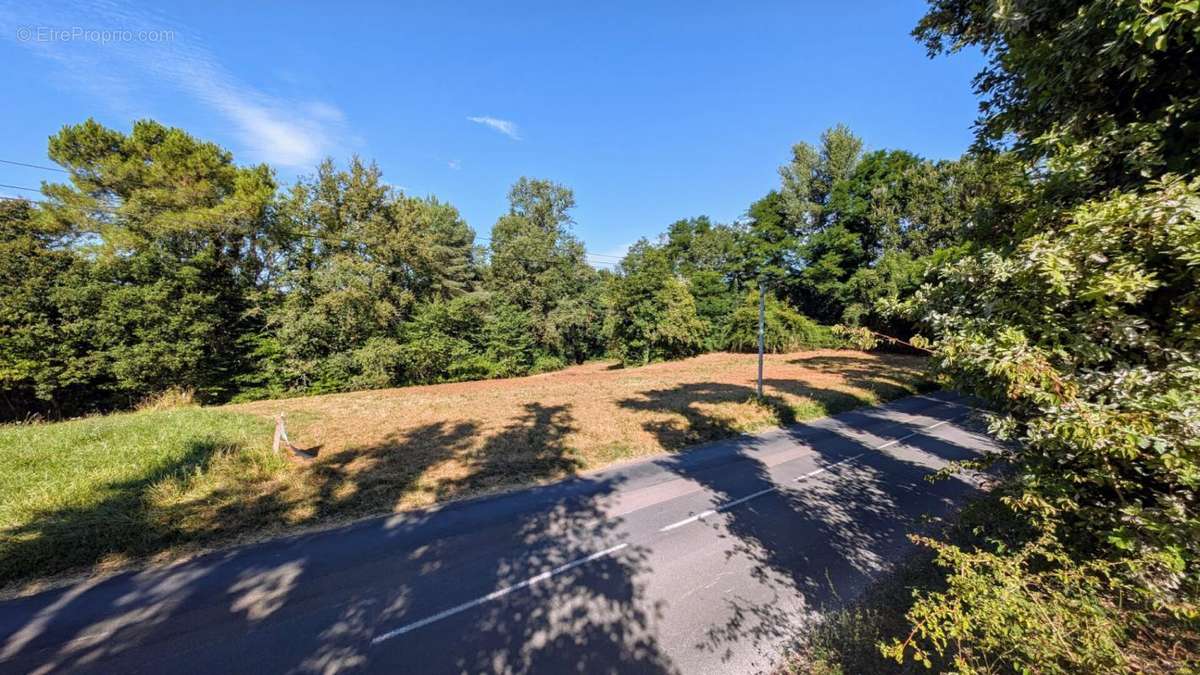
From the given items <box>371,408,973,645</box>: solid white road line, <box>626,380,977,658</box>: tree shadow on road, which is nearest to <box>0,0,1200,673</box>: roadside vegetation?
<box>626,380,977,658</box>: tree shadow on road

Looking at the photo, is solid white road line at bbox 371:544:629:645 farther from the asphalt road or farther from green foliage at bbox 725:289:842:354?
green foliage at bbox 725:289:842:354

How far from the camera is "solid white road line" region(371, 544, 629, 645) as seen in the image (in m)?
4.31

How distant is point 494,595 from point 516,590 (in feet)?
0.88

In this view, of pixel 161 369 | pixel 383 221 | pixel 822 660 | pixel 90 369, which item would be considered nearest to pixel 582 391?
pixel 822 660

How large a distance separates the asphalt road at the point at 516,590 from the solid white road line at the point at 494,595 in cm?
2

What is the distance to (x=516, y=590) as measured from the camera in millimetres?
5012

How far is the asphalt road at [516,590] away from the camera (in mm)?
4031

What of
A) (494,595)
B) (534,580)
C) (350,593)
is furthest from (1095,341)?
(350,593)

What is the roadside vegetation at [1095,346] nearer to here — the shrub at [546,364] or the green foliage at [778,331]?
the shrub at [546,364]

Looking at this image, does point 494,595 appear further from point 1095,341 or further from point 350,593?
point 1095,341

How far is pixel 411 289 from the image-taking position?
2914cm

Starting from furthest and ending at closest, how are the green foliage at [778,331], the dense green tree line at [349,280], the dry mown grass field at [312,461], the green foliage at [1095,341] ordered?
the green foliage at [778,331] → the dense green tree line at [349,280] → the dry mown grass field at [312,461] → the green foliage at [1095,341]

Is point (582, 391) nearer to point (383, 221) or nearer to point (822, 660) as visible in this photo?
point (822, 660)

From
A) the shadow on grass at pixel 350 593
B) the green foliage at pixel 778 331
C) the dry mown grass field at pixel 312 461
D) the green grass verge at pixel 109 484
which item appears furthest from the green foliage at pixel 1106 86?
the green foliage at pixel 778 331
